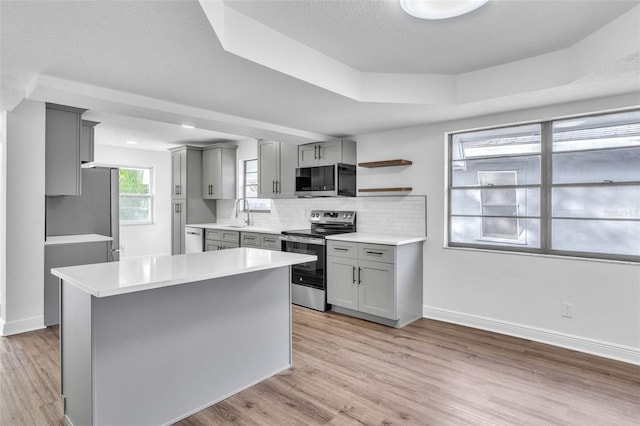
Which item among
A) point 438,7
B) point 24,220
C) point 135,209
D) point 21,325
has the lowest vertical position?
point 21,325

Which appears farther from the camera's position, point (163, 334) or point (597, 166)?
point (597, 166)

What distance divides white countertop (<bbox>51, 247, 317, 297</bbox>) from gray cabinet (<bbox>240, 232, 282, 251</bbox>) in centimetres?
210

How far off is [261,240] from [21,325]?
2755mm

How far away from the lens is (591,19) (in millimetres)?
2316

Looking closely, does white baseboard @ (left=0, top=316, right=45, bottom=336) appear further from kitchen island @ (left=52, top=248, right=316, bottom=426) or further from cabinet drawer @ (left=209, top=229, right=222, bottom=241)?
cabinet drawer @ (left=209, top=229, right=222, bottom=241)

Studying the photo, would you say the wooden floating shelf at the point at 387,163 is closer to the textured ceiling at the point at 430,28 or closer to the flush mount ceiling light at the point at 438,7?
the textured ceiling at the point at 430,28

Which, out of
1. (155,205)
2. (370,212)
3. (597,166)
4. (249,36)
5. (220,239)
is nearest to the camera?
(249,36)

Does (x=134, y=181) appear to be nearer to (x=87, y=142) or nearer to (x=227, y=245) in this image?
(x=227, y=245)

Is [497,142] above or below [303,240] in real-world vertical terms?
above

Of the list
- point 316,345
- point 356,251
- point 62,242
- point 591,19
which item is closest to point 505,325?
point 356,251

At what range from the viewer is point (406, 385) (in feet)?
8.68

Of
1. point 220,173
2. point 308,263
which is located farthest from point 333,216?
point 220,173

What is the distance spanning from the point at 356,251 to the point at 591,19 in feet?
9.09

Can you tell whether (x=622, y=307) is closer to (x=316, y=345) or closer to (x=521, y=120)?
(x=521, y=120)
